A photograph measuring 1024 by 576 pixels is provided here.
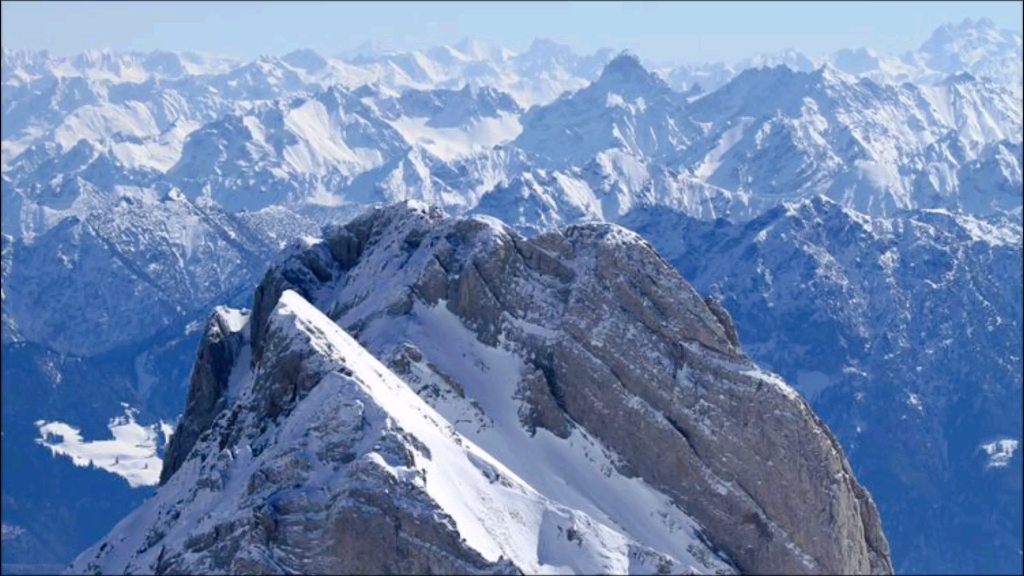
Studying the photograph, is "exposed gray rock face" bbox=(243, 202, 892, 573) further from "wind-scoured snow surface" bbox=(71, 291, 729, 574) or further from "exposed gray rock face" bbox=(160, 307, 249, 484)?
"exposed gray rock face" bbox=(160, 307, 249, 484)

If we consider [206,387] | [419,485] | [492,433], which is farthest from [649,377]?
[206,387]

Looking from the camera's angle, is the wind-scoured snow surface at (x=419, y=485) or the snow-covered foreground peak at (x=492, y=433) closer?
the snow-covered foreground peak at (x=492, y=433)

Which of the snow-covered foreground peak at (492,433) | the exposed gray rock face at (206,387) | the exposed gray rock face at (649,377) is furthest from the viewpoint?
the exposed gray rock face at (206,387)

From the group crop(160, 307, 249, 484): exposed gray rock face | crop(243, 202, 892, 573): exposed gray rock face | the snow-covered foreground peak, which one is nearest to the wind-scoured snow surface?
the snow-covered foreground peak

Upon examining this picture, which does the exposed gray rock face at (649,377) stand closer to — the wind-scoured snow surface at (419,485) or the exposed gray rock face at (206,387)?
the wind-scoured snow surface at (419,485)

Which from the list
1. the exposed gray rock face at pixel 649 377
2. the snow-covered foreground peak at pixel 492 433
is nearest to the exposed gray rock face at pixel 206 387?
the snow-covered foreground peak at pixel 492 433

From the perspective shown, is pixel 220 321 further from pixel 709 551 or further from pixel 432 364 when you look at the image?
pixel 709 551

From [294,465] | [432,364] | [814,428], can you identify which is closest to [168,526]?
[294,465]
